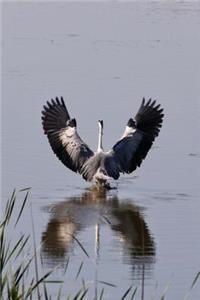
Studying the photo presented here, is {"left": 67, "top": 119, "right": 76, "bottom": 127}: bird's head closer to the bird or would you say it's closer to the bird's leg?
the bird

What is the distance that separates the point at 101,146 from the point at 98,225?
1897 millimetres

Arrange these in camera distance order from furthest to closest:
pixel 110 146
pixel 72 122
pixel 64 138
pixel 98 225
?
pixel 110 146 < pixel 64 138 < pixel 72 122 < pixel 98 225

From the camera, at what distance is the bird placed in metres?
11.7

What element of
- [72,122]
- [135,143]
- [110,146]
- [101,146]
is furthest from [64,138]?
[110,146]

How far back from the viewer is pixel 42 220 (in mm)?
10297

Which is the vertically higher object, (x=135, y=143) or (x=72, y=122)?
(x=72, y=122)

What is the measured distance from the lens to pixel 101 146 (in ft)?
38.9

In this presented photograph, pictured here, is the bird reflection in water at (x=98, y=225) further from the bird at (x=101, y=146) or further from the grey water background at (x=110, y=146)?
the bird at (x=101, y=146)

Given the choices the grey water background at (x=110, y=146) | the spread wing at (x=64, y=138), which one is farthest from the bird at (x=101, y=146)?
the grey water background at (x=110, y=146)

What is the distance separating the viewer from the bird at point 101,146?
11.7 metres

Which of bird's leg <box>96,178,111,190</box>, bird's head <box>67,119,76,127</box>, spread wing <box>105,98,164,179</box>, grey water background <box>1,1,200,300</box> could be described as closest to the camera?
grey water background <box>1,1,200,300</box>

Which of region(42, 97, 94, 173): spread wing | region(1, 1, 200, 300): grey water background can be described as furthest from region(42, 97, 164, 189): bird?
region(1, 1, 200, 300): grey water background

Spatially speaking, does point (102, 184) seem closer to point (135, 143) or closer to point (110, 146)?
point (135, 143)

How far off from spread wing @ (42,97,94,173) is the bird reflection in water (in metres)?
0.43
